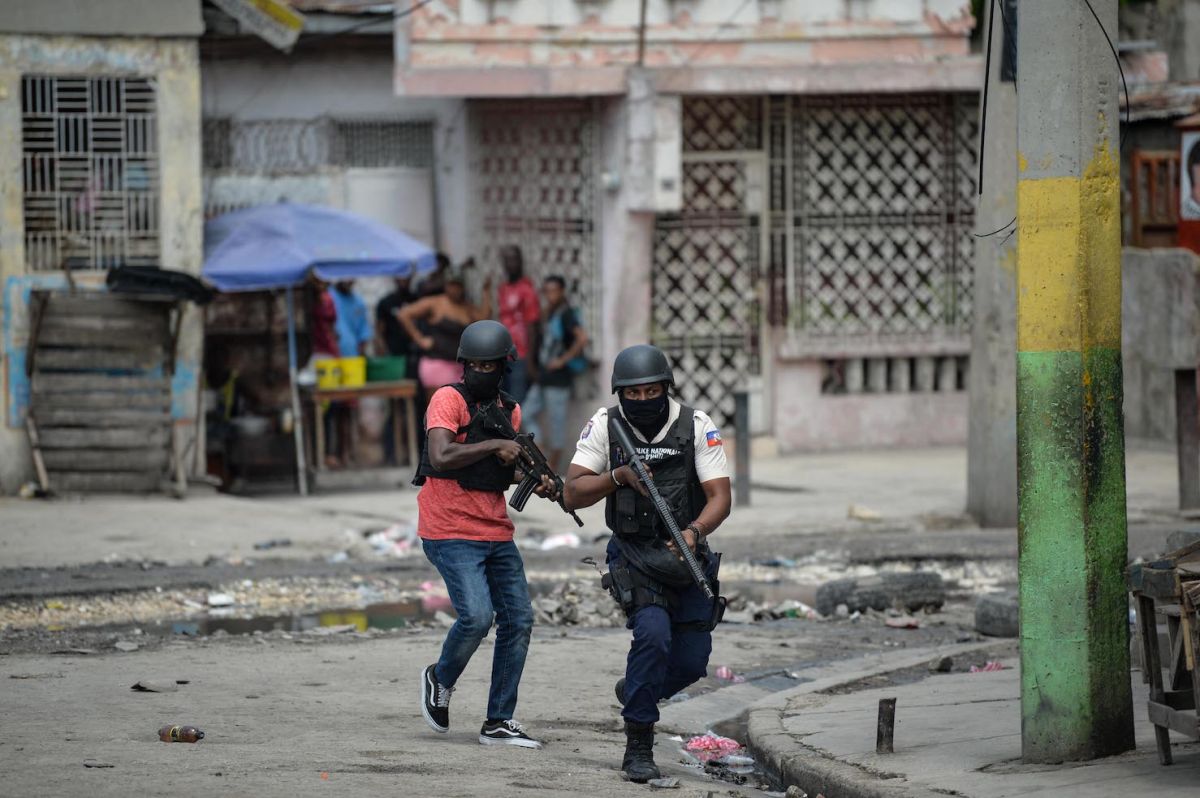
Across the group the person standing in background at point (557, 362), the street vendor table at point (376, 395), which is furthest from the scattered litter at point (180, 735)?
the person standing in background at point (557, 362)

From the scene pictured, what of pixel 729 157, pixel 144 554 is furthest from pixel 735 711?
pixel 729 157

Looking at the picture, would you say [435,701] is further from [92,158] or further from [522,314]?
[522,314]

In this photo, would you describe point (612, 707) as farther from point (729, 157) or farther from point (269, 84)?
point (269, 84)

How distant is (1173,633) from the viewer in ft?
21.7

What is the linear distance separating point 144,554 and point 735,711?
5627 millimetres

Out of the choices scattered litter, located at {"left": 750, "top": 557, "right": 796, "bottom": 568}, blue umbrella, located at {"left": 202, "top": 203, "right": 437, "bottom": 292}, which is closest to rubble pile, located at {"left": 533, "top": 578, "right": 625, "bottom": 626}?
scattered litter, located at {"left": 750, "top": 557, "right": 796, "bottom": 568}

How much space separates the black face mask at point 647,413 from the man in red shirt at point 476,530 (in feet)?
1.54

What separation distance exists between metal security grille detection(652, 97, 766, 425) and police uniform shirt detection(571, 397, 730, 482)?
35.9ft

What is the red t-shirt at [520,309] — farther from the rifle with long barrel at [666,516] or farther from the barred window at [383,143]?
the rifle with long barrel at [666,516]

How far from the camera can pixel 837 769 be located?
7121mm

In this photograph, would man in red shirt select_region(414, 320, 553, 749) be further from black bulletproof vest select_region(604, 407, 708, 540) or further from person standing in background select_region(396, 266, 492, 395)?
person standing in background select_region(396, 266, 492, 395)

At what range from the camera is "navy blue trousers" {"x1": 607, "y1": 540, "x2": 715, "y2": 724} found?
22.9ft

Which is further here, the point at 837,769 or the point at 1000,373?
the point at 1000,373

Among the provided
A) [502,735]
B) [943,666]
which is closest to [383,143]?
[943,666]
